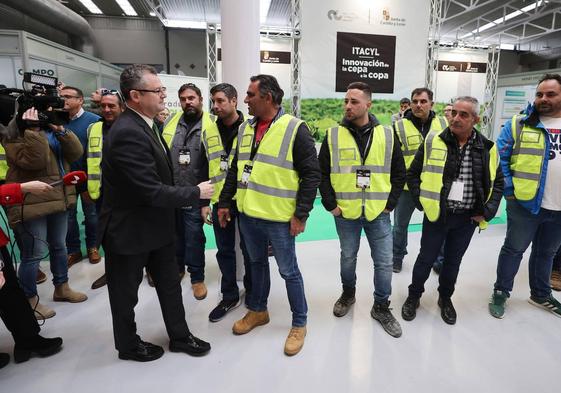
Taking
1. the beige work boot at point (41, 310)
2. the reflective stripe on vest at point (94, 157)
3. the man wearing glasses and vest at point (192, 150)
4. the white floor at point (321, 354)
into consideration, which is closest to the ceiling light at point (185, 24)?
the reflective stripe on vest at point (94, 157)

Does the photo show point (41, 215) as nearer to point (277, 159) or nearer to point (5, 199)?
point (5, 199)

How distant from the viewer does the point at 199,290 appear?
292cm

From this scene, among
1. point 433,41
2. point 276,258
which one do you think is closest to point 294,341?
point 276,258

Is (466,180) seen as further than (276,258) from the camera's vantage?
Yes

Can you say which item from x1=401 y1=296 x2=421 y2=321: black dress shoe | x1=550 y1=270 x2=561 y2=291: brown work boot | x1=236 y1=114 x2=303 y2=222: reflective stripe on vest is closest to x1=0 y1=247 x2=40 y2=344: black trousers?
x1=236 y1=114 x2=303 y2=222: reflective stripe on vest

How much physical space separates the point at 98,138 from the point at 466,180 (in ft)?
9.45

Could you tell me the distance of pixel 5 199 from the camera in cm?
180

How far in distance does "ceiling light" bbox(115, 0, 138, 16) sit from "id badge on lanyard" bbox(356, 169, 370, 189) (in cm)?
1037

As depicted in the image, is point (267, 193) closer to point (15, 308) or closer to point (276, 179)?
point (276, 179)

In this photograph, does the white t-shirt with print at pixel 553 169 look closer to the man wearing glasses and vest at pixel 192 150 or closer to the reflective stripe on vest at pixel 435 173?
the reflective stripe on vest at pixel 435 173

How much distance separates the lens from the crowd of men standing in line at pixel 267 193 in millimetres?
1885

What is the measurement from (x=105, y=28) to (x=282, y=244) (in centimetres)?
1210

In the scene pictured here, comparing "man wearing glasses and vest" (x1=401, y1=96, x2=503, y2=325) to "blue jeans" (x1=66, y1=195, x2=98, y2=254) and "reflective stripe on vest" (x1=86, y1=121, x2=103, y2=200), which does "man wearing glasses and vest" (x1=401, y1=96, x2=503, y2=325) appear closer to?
"reflective stripe on vest" (x1=86, y1=121, x2=103, y2=200)

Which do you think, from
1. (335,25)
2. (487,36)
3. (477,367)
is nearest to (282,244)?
(477,367)
